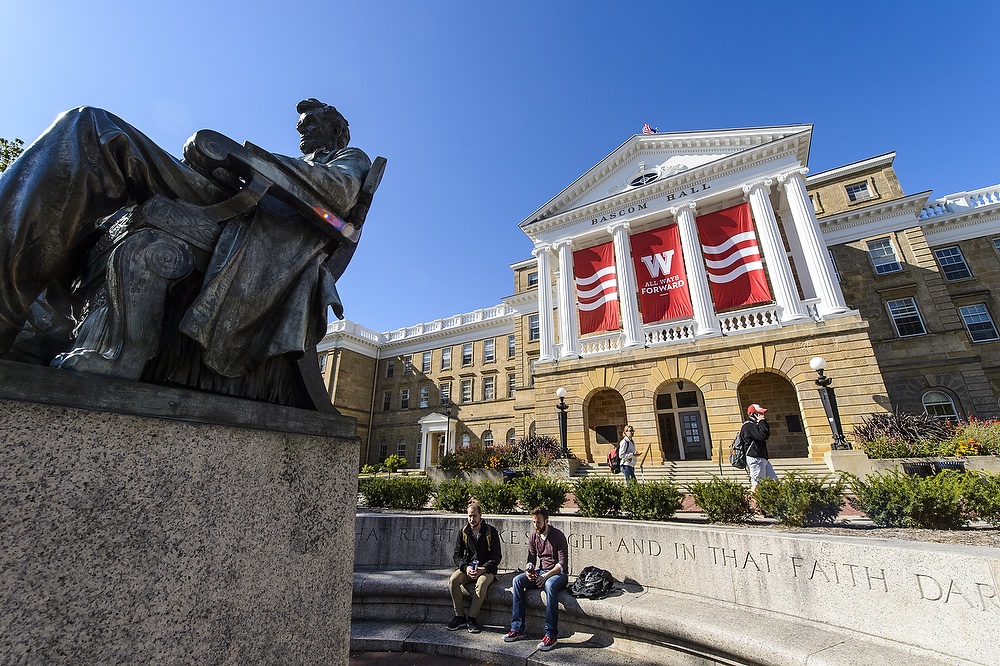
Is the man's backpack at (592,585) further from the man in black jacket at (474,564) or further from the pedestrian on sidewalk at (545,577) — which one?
the man in black jacket at (474,564)

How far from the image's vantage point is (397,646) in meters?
3.99

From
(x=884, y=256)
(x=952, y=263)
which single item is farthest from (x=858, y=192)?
(x=952, y=263)

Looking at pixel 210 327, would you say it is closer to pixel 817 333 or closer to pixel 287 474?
pixel 287 474

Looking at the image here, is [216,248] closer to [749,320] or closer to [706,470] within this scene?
[706,470]

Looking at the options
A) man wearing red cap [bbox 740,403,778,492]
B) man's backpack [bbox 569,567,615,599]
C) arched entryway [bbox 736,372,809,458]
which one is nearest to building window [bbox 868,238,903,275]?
arched entryway [bbox 736,372,809,458]

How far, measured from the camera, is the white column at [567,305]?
2102 centimetres

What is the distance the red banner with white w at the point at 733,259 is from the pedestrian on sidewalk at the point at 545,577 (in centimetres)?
1566

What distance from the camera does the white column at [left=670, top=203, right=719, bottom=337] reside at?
711 inches

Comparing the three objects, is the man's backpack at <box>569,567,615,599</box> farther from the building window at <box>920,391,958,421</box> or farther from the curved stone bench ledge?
the building window at <box>920,391,958,421</box>

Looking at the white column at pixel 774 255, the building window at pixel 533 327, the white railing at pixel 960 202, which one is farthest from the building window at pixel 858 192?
the building window at pixel 533 327

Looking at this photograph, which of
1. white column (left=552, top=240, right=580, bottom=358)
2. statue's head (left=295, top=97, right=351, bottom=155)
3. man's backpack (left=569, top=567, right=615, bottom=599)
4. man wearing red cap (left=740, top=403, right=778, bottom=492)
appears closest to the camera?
statue's head (left=295, top=97, right=351, bottom=155)

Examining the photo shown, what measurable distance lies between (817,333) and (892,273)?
33.4 ft

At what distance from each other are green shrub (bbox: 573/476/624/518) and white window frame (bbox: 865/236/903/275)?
24305 mm

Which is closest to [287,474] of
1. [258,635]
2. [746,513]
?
[258,635]
